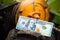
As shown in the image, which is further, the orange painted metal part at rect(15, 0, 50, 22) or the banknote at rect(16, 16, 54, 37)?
the orange painted metal part at rect(15, 0, 50, 22)

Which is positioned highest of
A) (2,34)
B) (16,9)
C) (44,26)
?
(16,9)

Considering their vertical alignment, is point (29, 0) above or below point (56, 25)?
above

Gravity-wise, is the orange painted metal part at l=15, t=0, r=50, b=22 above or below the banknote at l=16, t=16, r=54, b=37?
above

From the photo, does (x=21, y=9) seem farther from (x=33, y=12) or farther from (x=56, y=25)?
(x=56, y=25)

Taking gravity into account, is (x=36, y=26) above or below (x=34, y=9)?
below

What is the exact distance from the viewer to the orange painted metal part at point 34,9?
139cm

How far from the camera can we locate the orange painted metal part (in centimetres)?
139

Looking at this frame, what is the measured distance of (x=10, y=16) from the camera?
165 centimetres

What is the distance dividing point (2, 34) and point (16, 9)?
281 mm

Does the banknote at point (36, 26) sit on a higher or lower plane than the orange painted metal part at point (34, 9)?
lower

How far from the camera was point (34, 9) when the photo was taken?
1386 mm

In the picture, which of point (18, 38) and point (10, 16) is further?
point (10, 16)

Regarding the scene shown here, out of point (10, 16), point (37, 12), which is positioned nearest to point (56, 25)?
point (37, 12)

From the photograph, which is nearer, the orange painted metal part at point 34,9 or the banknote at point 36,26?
the banknote at point 36,26
